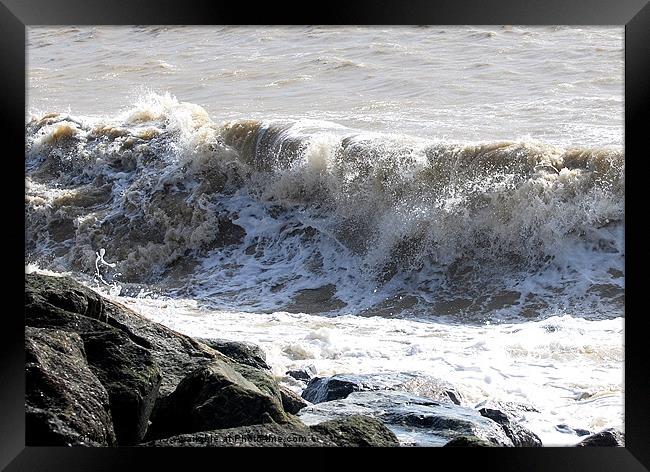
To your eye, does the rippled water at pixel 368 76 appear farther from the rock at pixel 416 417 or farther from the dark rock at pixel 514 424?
the rock at pixel 416 417

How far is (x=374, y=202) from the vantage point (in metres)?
7.45

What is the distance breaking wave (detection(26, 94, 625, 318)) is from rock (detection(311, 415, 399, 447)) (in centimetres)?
350

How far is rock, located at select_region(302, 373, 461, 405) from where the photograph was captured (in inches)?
156

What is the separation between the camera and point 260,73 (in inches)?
421

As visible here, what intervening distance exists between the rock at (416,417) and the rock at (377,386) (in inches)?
7.1

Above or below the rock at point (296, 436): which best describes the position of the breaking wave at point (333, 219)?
below

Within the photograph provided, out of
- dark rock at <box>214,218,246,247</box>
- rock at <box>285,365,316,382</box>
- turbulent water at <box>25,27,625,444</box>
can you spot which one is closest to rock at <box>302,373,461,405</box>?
turbulent water at <box>25,27,625,444</box>

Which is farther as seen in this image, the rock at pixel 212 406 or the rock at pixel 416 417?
the rock at pixel 416 417

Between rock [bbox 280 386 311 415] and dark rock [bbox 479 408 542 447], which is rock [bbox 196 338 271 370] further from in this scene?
dark rock [bbox 479 408 542 447]

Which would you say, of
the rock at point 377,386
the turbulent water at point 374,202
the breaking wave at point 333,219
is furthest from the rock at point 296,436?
the breaking wave at point 333,219

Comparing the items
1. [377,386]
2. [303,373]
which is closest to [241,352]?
[377,386]

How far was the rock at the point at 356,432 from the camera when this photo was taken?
2.95m

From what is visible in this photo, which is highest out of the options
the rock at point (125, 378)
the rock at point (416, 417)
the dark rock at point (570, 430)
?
the rock at point (125, 378)
